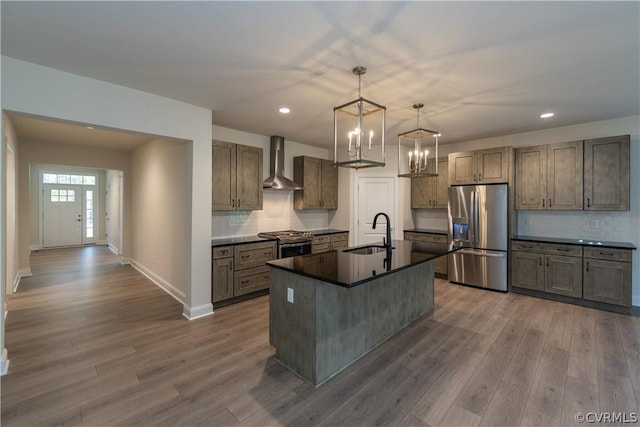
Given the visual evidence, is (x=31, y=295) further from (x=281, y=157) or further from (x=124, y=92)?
(x=281, y=157)

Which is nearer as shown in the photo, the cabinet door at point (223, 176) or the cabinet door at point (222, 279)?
the cabinet door at point (222, 279)

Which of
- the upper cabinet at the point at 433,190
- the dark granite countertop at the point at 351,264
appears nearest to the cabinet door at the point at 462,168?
the upper cabinet at the point at 433,190

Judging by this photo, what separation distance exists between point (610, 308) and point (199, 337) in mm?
5319

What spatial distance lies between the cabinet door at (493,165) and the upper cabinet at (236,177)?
3.77m

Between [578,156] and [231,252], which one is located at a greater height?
[578,156]

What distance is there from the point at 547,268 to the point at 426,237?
1.90 m

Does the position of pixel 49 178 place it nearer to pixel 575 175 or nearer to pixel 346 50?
pixel 346 50

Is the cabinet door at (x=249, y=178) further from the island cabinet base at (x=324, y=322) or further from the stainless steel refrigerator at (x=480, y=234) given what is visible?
the stainless steel refrigerator at (x=480, y=234)

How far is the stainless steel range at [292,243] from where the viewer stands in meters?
4.72

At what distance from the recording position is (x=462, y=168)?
17.0 feet

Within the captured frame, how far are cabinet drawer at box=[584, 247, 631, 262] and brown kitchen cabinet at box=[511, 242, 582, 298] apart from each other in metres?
0.10

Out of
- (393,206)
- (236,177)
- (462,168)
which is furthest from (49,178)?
(462,168)

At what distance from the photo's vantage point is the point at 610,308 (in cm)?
392

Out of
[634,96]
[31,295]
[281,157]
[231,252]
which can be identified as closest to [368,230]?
[281,157]
